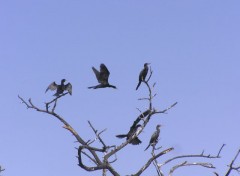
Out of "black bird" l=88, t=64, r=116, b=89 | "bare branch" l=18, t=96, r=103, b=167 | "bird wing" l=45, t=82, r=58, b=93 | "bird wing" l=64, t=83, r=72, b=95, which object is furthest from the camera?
"bird wing" l=45, t=82, r=58, b=93

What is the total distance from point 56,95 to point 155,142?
2.35m

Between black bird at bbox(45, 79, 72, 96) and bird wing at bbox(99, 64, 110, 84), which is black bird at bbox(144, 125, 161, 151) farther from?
black bird at bbox(45, 79, 72, 96)

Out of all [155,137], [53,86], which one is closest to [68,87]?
[53,86]

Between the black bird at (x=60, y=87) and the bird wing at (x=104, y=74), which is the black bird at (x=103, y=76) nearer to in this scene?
the bird wing at (x=104, y=74)

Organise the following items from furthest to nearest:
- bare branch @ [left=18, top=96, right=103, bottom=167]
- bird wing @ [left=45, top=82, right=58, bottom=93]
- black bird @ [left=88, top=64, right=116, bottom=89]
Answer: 1. bird wing @ [left=45, top=82, right=58, bottom=93]
2. black bird @ [left=88, top=64, right=116, bottom=89]
3. bare branch @ [left=18, top=96, right=103, bottom=167]

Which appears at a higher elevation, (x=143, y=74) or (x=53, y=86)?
(x=53, y=86)

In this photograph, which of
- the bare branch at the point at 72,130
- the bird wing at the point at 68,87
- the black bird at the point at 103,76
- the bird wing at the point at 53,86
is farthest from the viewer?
the bird wing at the point at 53,86

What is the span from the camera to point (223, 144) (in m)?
8.05

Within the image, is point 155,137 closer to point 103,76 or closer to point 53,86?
point 103,76

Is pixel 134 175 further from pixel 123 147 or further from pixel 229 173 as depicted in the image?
pixel 229 173

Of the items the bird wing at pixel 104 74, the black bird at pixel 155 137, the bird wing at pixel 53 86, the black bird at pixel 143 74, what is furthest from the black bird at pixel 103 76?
the black bird at pixel 155 137

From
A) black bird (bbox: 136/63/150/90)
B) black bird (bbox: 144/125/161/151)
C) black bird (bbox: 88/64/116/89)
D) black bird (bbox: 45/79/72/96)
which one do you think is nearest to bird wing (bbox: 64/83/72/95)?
black bird (bbox: 45/79/72/96)

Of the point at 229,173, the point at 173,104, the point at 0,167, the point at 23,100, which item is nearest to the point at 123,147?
the point at 173,104

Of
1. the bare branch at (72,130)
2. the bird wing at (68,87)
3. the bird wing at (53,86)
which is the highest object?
the bird wing at (53,86)
